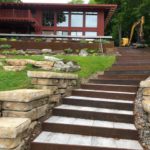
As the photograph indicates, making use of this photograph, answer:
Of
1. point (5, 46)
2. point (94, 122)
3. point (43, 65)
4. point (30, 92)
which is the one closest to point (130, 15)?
point (5, 46)

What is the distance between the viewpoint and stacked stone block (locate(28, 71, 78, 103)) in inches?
259

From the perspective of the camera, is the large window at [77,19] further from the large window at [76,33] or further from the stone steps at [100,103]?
the stone steps at [100,103]

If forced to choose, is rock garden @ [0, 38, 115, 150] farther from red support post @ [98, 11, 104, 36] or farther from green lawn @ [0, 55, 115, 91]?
red support post @ [98, 11, 104, 36]

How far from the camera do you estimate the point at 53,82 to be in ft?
22.1

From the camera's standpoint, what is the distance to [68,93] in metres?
7.77

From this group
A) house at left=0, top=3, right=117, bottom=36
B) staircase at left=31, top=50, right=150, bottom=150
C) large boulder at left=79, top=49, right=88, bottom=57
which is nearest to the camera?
staircase at left=31, top=50, right=150, bottom=150

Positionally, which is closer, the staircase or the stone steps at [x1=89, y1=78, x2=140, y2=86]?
the staircase

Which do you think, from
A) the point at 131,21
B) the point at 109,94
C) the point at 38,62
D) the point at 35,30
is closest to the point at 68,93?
the point at 109,94

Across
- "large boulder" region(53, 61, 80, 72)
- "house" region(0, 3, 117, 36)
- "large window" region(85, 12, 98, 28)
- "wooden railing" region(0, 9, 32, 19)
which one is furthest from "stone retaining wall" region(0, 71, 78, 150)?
"large window" region(85, 12, 98, 28)

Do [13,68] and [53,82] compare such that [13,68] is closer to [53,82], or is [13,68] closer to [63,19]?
[53,82]

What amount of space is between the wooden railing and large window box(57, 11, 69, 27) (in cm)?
334

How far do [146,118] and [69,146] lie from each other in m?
1.39

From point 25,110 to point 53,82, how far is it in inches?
71.9

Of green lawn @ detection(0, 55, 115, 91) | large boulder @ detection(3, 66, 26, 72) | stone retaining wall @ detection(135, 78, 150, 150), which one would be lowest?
stone retaining wall @ detection(135, 78, 150, 150)
